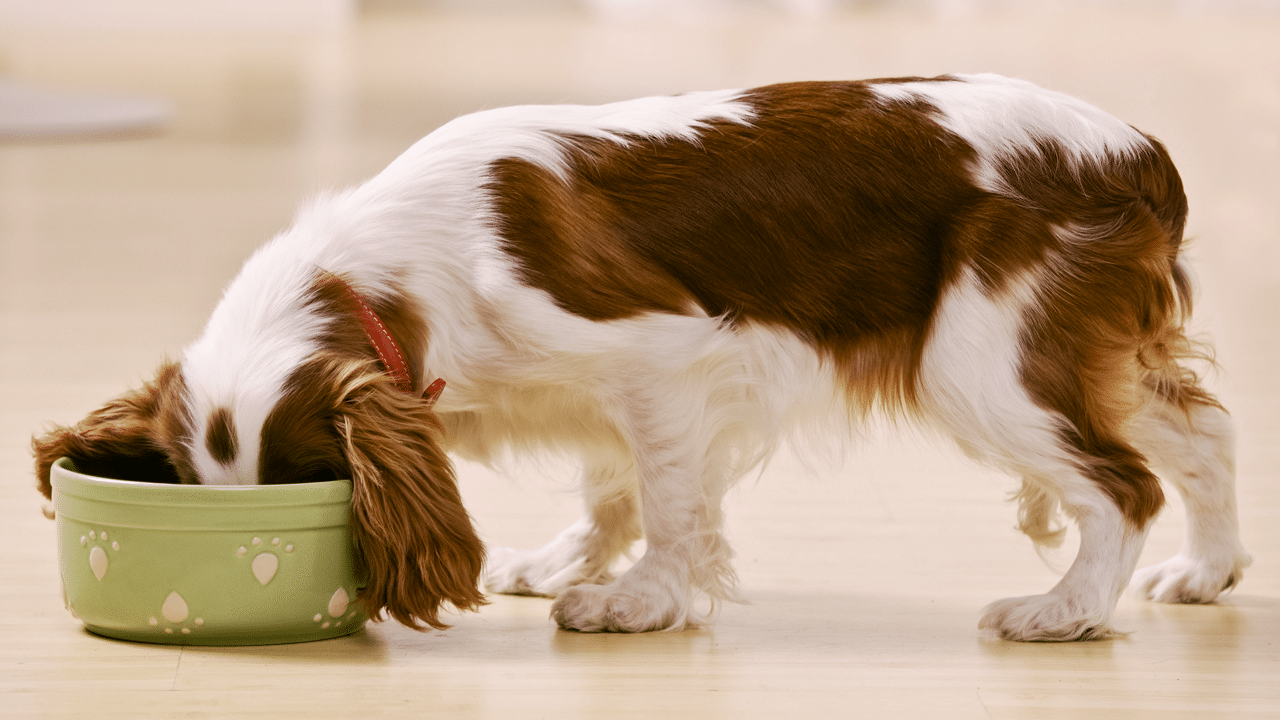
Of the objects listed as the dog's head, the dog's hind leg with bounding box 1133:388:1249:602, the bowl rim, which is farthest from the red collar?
the dog's hind leg with bounding box 1133:388:1249:602

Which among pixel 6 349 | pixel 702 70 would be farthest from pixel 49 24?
pixel 6 349

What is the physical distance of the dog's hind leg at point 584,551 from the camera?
3178 mm

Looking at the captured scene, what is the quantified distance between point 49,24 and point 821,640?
54.0 feet

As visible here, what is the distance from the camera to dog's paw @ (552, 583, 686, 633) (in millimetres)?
2855

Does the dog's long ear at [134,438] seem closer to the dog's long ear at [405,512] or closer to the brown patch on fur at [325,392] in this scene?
the brown patch on fur at [325,392]

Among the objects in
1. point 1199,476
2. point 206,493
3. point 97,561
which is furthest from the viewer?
point 1199,476

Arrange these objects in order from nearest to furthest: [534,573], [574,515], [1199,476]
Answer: [1199,476]
[534,573]
[574,515]

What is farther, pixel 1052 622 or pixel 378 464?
pixel 1052 622

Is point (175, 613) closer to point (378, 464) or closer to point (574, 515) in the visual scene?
point (378, 464)

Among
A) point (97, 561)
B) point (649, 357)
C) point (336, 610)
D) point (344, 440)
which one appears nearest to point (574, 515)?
point (649, 357)

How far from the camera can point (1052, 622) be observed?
9.21 ft

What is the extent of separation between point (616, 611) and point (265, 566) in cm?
60

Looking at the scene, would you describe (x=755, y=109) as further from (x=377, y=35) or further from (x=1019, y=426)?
(x=377, y=35)

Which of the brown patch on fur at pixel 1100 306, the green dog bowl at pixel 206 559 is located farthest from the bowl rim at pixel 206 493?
the brown patch on fur at pixel 1100 306
